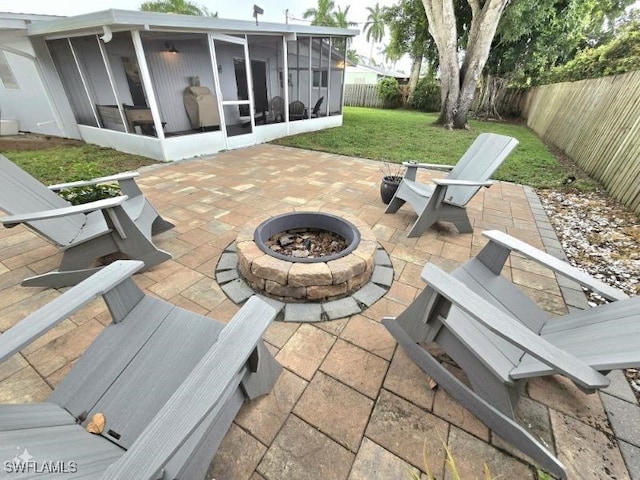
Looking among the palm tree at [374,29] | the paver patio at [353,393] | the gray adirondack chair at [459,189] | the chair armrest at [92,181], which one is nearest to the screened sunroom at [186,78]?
the chair armrest at [92,181]

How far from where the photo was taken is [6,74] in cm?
700

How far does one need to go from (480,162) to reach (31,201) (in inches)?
153

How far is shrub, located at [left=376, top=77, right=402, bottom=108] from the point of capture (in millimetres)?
16734

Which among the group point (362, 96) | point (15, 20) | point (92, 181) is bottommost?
point (362, 96)

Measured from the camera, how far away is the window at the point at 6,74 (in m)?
6.74

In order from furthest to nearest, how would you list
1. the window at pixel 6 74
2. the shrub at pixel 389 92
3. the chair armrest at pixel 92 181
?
the shrub at pixel 389 92
the window at pixel 6 74
the chair armrest at pixel 92 181

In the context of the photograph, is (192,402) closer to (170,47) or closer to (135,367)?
(135,367)

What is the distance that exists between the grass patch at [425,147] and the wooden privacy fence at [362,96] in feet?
31.2

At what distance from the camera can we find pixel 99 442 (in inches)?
35.3

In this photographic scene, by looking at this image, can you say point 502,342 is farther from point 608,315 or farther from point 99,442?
point 99,442

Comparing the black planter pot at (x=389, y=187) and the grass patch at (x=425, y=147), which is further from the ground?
the black planter pot at (x=389, y=187)

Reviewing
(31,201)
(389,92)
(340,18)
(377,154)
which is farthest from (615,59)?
(340,18)

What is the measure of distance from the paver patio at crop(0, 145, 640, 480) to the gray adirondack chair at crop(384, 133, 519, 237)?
0.20 meters

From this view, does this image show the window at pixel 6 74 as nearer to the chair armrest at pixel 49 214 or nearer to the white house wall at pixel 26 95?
the white house wall at pixel 26 95
